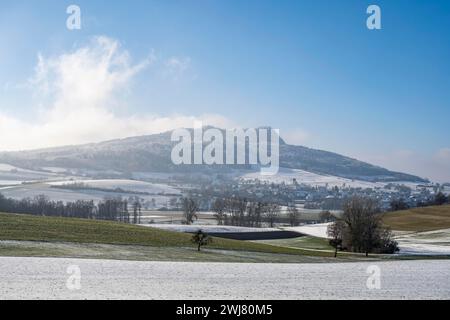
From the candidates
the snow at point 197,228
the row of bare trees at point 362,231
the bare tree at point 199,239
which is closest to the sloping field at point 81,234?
the bare tree at point 199,239

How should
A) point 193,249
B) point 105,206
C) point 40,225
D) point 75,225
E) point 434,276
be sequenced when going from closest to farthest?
1. point 434,276
2. point 193,249
3. point 40,225
4. point 75,225
5. point 105,206

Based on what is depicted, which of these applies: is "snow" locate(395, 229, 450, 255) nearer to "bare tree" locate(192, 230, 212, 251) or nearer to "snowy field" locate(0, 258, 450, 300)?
"bare tree" locate(192, 230, 212, 251)

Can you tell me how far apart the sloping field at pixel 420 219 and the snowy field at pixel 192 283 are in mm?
85776

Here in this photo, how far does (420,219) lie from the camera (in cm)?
12694

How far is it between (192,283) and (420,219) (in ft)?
374

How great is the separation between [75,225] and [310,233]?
59321mm

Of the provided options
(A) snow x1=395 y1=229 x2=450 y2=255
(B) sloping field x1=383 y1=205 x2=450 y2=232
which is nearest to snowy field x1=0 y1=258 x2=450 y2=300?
(A) snow x1=395 y1=229 x2=450 y2=255

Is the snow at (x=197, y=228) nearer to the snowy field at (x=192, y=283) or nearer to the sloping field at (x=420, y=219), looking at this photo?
the sloping field at (x=420, y=219)

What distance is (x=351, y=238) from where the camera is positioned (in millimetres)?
75812

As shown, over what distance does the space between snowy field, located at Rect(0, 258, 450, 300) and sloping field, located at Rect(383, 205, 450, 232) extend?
281 ft

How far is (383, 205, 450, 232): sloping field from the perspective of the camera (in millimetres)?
114875

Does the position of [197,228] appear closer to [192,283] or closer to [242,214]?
[192,283]
